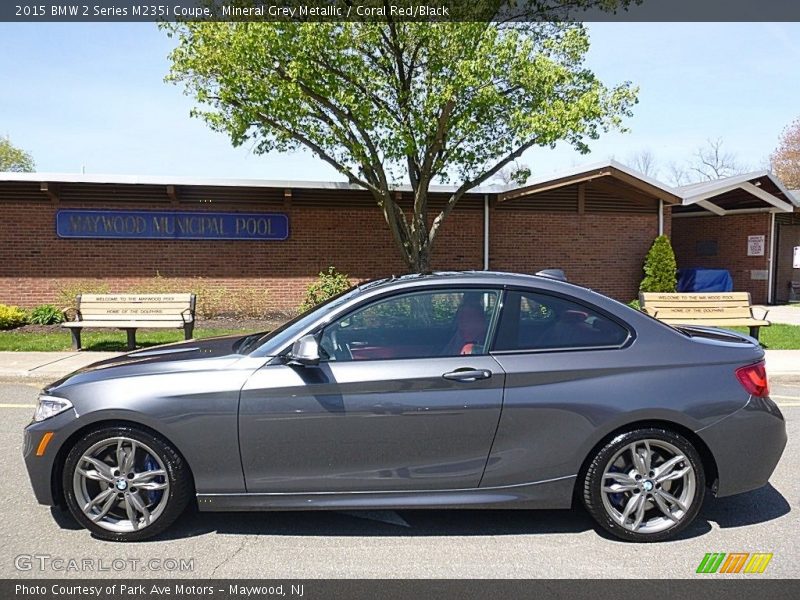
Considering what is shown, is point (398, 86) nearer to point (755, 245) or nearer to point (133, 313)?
point (133, 313)

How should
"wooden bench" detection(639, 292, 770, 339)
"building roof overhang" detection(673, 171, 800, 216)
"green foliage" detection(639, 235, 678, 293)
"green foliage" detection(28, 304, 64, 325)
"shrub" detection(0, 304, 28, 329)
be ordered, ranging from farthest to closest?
"building roof overhang" detection(673, 171, 800, 216), "green foliage" detection(639, 235, 678, 293), "green foliage" detection(28, 304, 64, 325), "shrub" detection(0, 304, 28, 329), "wooden bench" detection(639, 292, 770, 339)

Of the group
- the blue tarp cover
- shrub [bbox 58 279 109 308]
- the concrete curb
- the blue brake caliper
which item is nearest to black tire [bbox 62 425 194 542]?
the blue brake caliper

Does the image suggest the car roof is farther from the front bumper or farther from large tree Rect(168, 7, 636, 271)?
large tree Rect(168, 7, 636, 271)

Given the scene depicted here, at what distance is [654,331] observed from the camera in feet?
11.8

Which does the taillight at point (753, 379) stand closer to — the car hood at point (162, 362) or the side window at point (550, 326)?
the side window at point (550, 326)

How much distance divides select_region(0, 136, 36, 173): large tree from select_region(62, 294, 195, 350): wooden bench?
1836 inches

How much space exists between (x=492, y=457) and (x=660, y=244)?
42.7 feet

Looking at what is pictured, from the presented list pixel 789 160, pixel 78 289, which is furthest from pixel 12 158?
pixel 789 160

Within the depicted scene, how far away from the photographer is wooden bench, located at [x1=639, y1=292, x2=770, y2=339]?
10.2 meters

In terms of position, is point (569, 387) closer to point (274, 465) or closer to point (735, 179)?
point (274, 465)

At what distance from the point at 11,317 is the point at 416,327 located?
10948 millimetres

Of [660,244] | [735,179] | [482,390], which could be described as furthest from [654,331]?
[735,179]

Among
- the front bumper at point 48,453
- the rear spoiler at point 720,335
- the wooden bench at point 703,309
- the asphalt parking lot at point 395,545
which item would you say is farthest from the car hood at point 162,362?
the wooden bench at point 703,309
